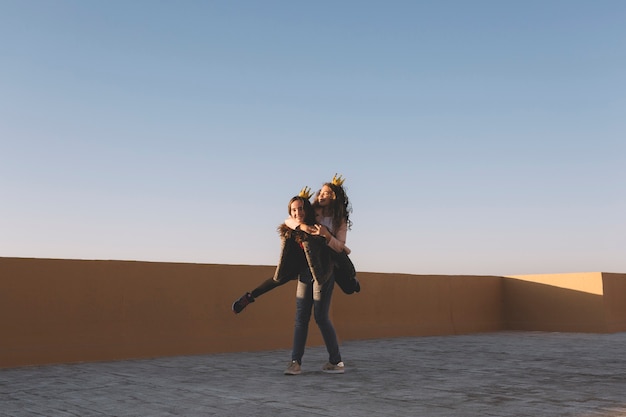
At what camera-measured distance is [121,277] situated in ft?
21.6

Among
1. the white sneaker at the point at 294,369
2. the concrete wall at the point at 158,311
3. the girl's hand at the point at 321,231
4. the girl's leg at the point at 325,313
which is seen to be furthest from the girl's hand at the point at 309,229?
the concrete wall at the point at 158,311

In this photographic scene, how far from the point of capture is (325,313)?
498 centimetres

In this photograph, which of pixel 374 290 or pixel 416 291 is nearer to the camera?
pixel 374 290

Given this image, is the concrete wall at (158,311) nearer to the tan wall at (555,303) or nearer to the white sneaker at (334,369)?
the tan wall at (555,303)

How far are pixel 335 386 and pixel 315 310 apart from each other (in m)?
0.85

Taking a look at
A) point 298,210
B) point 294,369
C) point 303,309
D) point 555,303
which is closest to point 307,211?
point 298,210

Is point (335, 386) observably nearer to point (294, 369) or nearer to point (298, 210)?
point (294, 369)

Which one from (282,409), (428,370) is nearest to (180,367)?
(428,370)

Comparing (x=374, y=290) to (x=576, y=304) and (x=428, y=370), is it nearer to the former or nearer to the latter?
(x=576, y=304)

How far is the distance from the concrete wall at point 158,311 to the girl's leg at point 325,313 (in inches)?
92.6

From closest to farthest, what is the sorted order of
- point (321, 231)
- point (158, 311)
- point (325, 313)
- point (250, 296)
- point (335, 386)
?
point (335, 386)
point (321, 231)
point (325, 313)
point (250, 296)
point (158, 311)

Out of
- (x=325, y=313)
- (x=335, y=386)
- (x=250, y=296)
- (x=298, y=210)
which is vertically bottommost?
(x=335, y=386)

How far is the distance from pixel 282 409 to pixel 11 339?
3.50 m

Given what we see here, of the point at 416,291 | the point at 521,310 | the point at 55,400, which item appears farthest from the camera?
the point at 521,310
